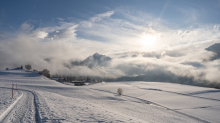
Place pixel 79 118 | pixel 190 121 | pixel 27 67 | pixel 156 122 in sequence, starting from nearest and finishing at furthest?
pixel 79 118
pixel 156 122
pixel 190 121
pixel 27 67

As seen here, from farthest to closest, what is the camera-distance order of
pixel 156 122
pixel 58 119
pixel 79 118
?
pixel 156 122 → pixel 79 118 → pixel 58 119

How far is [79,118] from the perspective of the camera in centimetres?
1109

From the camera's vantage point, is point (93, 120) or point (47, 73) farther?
point (47, 73)

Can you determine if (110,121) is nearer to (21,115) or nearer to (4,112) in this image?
(21,115)

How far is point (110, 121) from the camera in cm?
1084

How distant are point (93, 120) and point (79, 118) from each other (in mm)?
1446

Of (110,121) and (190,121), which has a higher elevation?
(110,121)

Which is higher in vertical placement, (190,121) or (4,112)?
(4,112)

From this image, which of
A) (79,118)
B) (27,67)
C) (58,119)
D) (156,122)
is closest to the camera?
(58,119)

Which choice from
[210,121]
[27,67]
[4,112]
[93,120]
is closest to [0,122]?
[4,112]

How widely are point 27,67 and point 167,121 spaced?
4826 inches

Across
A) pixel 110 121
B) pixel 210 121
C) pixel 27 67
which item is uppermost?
pixel 27 67

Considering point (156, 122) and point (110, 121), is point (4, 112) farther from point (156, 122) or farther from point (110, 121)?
point (156, 122)

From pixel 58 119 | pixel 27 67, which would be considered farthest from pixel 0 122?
pixel 27 67
